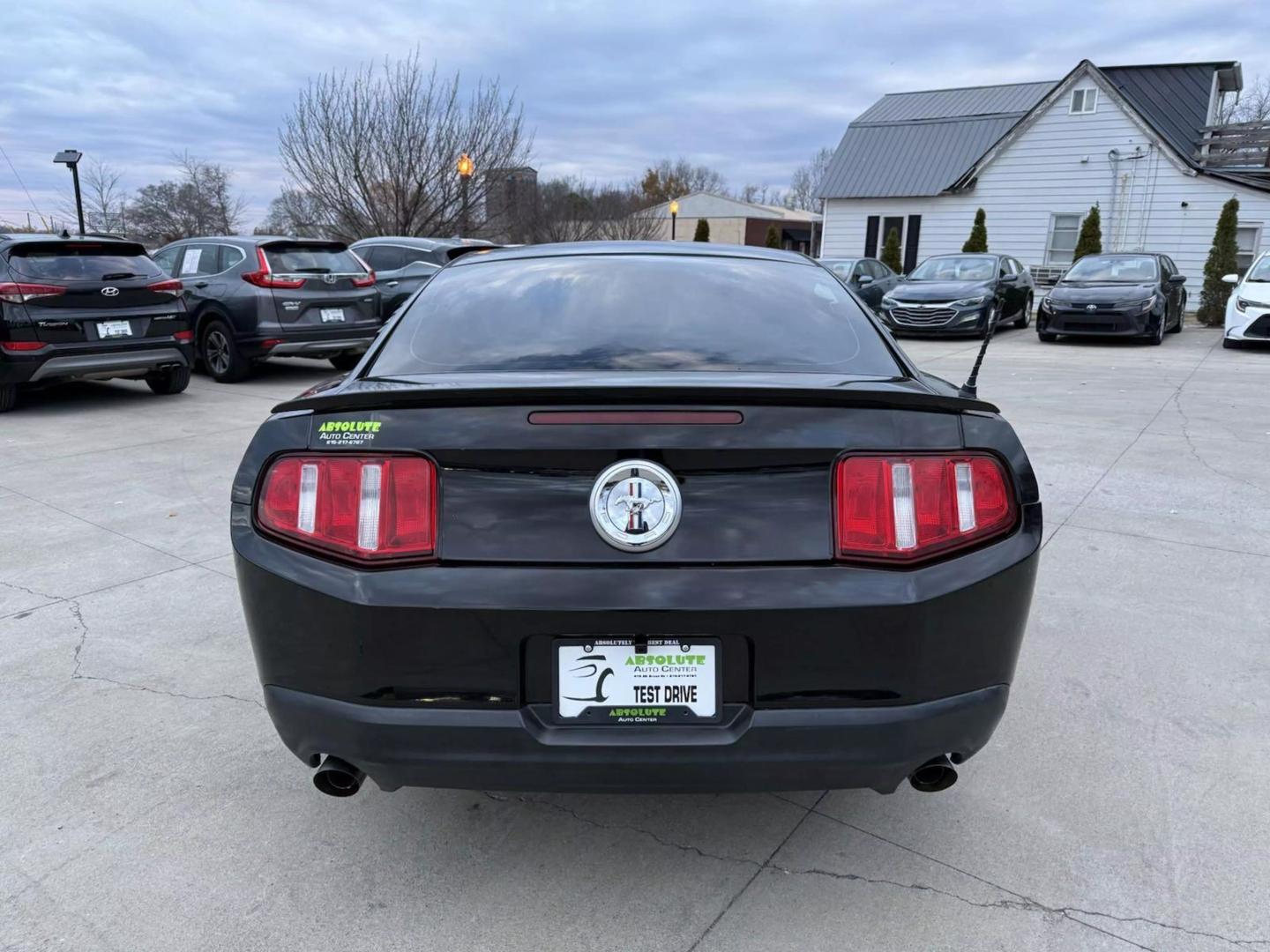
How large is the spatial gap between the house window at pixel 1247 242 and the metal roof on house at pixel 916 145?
7.11 metres

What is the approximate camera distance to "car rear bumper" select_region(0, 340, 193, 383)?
8.41m

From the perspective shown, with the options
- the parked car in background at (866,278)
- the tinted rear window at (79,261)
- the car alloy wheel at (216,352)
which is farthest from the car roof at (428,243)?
the parked car in background at (866,278)

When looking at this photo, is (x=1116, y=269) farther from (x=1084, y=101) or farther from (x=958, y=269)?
(x=1084, y=101)

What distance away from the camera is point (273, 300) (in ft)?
33.7

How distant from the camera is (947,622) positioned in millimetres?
2057

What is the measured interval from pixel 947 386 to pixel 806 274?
86cm

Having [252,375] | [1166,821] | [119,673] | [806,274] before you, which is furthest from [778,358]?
[252,375]

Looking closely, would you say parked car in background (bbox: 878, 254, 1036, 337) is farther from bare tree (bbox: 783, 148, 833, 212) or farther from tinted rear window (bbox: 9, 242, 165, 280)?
bare tree (bbox: 783, 148, 833, 212)

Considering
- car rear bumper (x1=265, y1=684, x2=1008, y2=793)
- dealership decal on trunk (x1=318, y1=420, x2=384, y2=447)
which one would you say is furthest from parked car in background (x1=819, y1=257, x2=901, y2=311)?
dealership decal on trunk (x1=318, y1=420, x2=384, y2=447)

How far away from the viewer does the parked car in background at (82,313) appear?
8344mm

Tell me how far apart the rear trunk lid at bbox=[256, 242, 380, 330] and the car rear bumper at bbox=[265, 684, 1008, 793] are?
9.15 m

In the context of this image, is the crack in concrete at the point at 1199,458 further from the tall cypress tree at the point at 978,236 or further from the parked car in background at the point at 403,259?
the tall cypress tree at the point at 978,236

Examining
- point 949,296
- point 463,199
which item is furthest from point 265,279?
point 463,199

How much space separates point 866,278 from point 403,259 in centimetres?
1009
